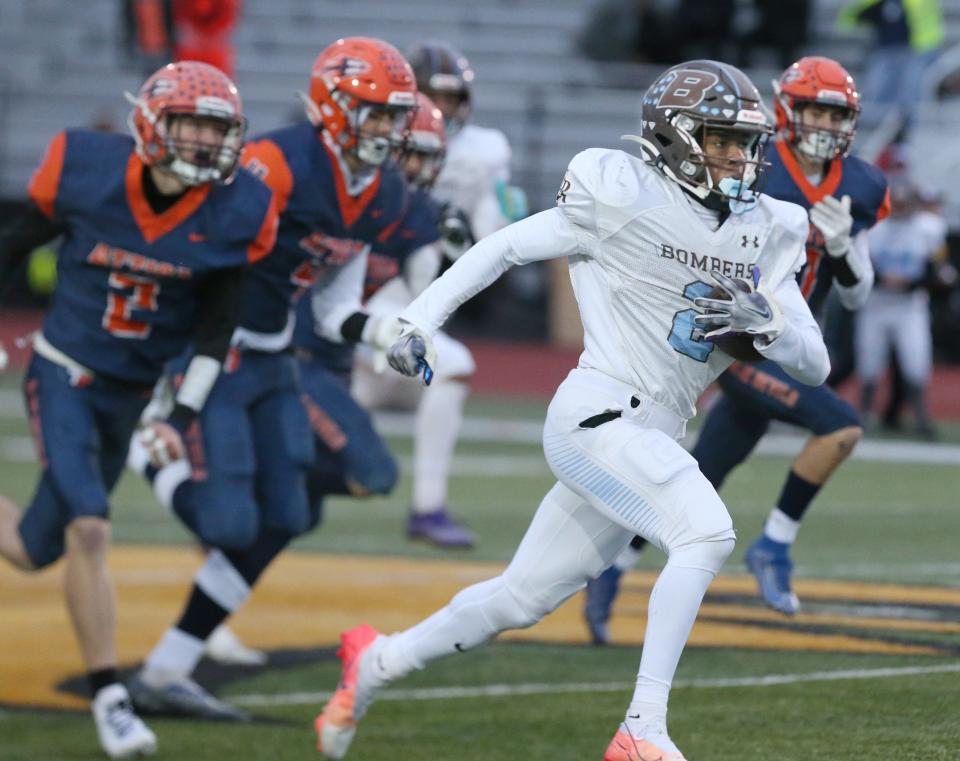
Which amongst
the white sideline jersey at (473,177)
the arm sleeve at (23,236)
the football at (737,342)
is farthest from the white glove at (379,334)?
the white sideline jersey at (473,177)

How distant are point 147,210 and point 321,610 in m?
2.23

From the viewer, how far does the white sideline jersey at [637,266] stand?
4172 millimetres

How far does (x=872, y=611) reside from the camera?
20.9 feet

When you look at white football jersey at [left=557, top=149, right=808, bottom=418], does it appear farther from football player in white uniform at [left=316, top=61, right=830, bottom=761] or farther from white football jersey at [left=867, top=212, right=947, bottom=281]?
white football jersey at [left=867, top=212, right=947, bottom=281]

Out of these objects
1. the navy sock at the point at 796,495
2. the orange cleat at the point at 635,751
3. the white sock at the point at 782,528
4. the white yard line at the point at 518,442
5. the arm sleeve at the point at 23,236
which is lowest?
the white yard line at the point at 518,442

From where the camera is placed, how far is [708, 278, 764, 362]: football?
13.3 ft

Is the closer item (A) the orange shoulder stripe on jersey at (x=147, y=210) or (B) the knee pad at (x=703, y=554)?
(B) the knee pad at (x=703, y=554)

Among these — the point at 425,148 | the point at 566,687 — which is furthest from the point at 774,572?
the point at 425,148

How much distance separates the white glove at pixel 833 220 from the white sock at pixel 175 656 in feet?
7.11

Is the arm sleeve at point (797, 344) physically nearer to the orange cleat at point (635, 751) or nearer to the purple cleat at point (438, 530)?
the orange cleat at point (635, 751)

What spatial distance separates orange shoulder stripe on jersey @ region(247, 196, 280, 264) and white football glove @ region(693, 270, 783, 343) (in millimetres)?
1617

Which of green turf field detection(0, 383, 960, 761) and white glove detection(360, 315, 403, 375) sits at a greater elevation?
white glove detection(360, 315, 403, 375)

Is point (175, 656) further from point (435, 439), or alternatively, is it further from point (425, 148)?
point (435, 439)

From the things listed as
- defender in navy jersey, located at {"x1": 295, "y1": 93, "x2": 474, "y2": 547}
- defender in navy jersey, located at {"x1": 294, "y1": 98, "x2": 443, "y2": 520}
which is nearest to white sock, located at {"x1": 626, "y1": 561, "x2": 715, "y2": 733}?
defender in navy jersey, located at {"x1": 295, "y1": 93, "x2": 474, "y2": 547}
